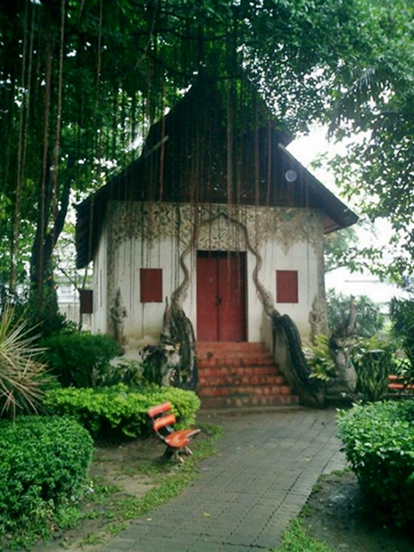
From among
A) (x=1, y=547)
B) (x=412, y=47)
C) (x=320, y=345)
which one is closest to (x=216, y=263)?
(x=320, y=345)

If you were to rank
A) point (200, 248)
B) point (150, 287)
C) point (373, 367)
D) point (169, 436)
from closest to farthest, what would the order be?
point (169, 436) → point (373, 367) → point (150, 287) → point (200, 248)

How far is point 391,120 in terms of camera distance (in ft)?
26.9

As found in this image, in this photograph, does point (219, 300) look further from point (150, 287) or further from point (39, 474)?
point (39, 474)

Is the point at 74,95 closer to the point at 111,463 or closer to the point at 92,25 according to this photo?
the point at 92,25

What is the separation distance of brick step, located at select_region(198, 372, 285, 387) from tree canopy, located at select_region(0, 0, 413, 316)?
4.26m

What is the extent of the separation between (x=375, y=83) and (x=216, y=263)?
5.80m

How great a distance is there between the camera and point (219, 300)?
42.9 feet

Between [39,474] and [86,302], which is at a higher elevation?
[86,302]

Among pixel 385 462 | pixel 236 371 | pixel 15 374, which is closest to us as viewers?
pixel 385 462

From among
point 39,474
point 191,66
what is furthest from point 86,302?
point 39,474

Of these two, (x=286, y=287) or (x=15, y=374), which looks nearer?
(x=15, y=374)

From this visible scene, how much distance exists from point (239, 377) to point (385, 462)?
7.02 meters

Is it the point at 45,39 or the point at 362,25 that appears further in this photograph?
the point at 362,25

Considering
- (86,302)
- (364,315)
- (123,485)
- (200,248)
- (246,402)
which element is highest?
(200,248)
